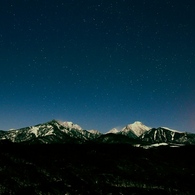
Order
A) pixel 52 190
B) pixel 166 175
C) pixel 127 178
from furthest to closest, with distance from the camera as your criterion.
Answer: pixel 166 175 < pixel 127 178 < pixel 52 190

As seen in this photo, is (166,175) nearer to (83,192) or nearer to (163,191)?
(163,191)

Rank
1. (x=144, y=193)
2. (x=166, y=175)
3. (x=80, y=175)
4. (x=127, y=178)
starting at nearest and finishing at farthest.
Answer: (x=144, y=193) < (x=80, y=175) < (x=127, y=178) < (x=166, y=175)

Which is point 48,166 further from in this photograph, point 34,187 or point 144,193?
point 144,193

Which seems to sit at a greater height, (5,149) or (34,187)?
(5,149)

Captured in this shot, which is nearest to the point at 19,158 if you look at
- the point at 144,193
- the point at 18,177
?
the point at 18,177

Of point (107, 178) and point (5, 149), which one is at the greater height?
point (5, 149)

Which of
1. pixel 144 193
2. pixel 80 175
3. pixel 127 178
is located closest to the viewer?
pixel 144 193

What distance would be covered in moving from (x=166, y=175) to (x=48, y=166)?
77.1 metres

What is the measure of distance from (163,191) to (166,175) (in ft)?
164

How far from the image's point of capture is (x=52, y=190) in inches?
4879

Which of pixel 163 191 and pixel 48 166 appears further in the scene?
pixel 48 166

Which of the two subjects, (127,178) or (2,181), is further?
(127,178)

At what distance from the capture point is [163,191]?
14350cm

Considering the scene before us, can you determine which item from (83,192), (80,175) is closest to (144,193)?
(83,192)
